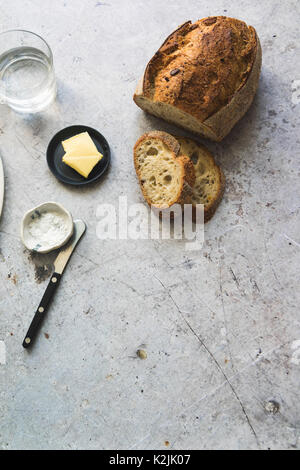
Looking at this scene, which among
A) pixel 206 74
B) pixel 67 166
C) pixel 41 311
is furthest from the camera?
pixel 67 166

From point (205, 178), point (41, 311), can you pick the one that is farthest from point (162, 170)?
point (41, 311)

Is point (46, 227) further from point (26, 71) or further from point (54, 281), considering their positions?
point (26, 71)

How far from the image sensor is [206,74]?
2070mm

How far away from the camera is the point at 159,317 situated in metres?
2.21

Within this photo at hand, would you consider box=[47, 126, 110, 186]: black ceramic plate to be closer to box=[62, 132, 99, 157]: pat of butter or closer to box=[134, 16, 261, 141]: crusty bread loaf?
box=[62, 132, 99, 157]: pat of butter

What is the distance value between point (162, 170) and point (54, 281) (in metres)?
0.76

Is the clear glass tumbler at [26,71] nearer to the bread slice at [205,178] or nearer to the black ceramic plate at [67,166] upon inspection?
the black ceramic plate at [67,166]

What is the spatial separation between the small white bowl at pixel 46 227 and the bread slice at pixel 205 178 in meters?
0.65

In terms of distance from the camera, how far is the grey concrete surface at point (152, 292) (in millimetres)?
2125

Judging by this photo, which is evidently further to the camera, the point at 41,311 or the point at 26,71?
the point at 26,71

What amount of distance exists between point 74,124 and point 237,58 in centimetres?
90

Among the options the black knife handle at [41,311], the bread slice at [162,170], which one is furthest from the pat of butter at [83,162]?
the black knife handle at [41,311]
